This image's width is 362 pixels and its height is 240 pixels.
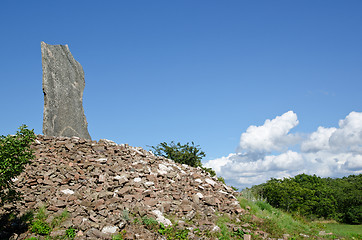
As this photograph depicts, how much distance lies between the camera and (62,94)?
13992 mm

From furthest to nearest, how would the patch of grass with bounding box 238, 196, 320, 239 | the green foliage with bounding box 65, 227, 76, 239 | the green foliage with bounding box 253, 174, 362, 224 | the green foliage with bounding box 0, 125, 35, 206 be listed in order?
the green foliage with bounding box 253, 174, 362, 224, the patch of grass with bounding box 238, 196, 320, 239, the green foliage with bounding box 65, 227, 76, 239, the green foliage with bounding box 0, 125, 35, 206

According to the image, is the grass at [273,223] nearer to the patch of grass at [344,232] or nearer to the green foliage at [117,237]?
the patch of grass at [344,232]

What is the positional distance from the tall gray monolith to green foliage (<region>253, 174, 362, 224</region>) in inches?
549

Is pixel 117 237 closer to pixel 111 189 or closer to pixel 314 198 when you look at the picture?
pixel 111 189

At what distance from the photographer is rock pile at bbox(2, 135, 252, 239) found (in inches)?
330

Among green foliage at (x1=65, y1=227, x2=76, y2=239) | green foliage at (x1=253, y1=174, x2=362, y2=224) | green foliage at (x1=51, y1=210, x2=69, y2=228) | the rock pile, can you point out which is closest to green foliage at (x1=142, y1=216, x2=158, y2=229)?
the rock pile

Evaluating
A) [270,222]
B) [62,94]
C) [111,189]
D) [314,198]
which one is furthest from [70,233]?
[314,198]

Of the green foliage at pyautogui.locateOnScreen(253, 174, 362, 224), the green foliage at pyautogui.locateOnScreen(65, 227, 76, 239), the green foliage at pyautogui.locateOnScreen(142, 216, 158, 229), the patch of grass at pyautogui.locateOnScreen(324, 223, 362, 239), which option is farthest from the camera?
the green foliage at pyautogui.locateOnScreen(253, 174, 362, 224)

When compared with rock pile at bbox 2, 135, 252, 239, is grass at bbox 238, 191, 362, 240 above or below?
below

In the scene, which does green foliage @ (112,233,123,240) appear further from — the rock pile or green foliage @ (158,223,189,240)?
green foliage @ (158,223,189,240)

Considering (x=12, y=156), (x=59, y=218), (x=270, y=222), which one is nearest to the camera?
(x=12, y=156)

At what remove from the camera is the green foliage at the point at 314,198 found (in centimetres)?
2176

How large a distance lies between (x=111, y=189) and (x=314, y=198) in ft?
68.2

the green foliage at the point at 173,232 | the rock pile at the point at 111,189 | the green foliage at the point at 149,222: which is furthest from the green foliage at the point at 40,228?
the green foliage at the point at 173,232
